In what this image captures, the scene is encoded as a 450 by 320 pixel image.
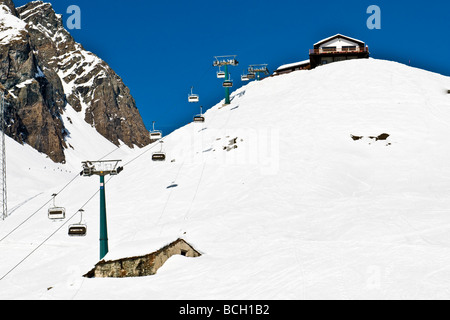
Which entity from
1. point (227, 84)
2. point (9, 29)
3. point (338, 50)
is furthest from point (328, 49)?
A: point (9, 29)

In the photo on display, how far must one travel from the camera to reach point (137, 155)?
2137 inches

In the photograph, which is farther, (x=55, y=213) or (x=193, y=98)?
(x=193, y=98)

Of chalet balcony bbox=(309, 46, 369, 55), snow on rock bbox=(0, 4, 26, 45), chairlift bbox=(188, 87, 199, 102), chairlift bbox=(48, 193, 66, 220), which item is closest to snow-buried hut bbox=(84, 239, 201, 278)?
chairlift bbox=(48, 193, 66, 220)

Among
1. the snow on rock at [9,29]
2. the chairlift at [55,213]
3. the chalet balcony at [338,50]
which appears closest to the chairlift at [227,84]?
the chalet balcony at [338,50]

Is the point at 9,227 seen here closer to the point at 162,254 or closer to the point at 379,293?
the point at 162,254

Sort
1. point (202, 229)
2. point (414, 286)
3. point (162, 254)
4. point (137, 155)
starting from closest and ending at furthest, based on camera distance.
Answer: point (414, 286)
point (162, 254)
point (202, 229)
point (137, 155)

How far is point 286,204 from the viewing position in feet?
99.5

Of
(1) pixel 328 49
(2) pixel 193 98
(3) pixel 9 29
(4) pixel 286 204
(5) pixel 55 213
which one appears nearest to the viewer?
(5) pixel 55 213

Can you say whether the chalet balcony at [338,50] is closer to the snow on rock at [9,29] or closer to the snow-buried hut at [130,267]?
the snow-buried hut at [130,267]

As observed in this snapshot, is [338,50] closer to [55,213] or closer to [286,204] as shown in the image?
[286,204]

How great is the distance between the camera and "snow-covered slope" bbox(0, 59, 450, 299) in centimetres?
1547

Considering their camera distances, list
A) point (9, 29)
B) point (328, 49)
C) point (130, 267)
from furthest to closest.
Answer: point (9, 29) < point (328, 49) < point (130, 267)
